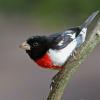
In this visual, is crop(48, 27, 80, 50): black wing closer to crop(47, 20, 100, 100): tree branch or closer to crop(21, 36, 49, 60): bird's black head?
crop(21, 36, 49, 60): bird's black head

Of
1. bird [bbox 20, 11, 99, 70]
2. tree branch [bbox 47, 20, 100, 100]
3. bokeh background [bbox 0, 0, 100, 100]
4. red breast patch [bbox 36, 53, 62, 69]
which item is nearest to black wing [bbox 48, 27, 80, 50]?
bird [bbox 20, 11, 99, 70]

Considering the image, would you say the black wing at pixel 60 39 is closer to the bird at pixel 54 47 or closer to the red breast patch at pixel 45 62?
the bird at pixel 54 47

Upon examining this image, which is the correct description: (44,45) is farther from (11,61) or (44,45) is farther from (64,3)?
(64,3)

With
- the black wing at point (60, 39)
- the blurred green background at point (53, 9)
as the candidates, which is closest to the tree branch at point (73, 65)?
the black wing at point (60, 39)

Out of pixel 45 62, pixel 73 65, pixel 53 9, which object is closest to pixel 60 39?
pixel 45 62

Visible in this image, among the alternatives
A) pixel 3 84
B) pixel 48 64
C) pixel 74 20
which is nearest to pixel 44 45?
pixel 48 64
